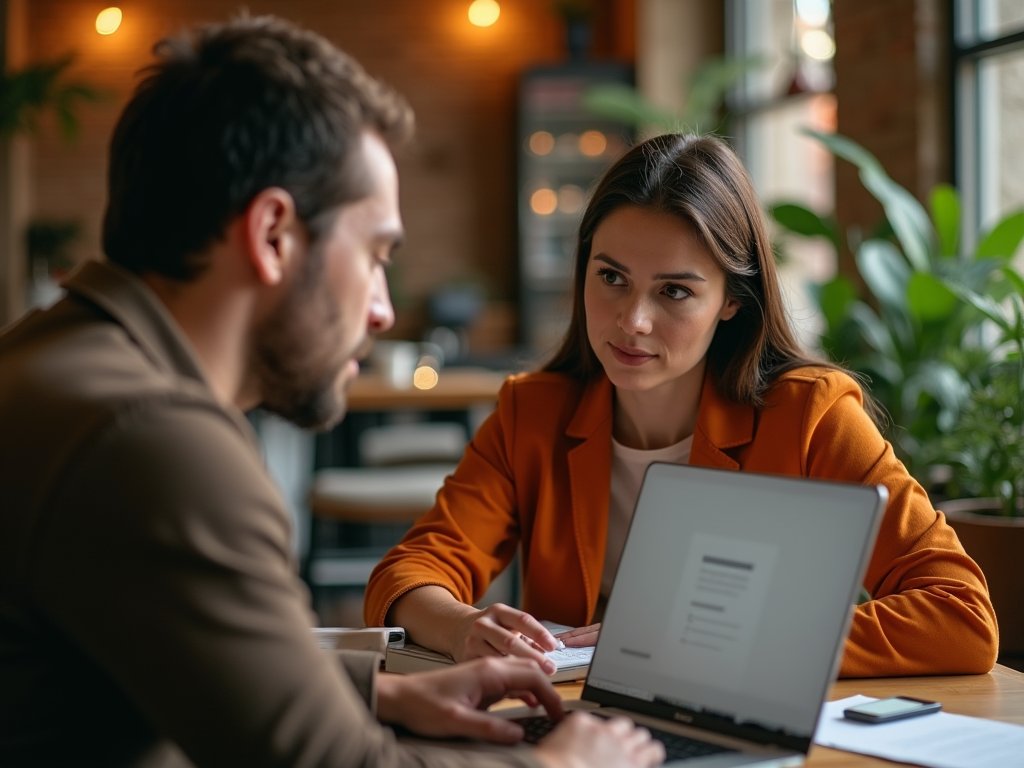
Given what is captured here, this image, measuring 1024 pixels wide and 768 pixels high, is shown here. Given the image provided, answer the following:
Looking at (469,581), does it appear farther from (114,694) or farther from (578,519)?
(114,694)

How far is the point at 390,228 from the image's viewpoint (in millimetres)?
1007

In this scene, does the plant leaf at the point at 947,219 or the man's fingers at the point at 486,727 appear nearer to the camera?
the man's fingers at the point at 486,727

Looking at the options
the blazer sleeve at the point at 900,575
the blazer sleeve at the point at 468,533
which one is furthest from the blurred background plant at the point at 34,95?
the blazer sleeve at the point at 900,575

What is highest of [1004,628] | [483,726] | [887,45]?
[887,45]

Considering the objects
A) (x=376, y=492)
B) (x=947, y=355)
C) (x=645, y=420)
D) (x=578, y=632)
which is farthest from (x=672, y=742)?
(x=376, y=492)

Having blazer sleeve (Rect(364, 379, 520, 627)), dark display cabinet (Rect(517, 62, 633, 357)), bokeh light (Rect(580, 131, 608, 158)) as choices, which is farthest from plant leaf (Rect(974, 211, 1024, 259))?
bokeh light (Rect(580, 131, 608, 158))

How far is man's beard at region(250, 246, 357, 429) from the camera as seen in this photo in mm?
943

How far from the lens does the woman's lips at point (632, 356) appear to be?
164 cm

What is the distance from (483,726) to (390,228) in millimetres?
458

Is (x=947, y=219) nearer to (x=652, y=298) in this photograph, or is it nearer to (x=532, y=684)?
(x=652, y=298)

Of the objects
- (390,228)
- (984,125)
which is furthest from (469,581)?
(984,125)

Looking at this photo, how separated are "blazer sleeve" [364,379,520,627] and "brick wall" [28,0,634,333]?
593 centimetres

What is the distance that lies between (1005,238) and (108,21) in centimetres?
648

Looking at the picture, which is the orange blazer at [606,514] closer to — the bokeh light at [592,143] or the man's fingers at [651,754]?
the man's fingers at [651,754]
